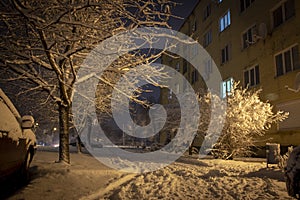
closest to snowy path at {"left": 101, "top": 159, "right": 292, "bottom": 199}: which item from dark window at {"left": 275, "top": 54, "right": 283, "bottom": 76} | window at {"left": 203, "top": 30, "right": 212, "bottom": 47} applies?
dark window at {"left": 275, "top": 54, "right": 283, "bottom": 76}

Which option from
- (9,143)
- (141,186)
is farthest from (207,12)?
(9,143)

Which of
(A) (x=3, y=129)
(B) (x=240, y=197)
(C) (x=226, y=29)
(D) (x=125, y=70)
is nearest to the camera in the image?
(A) (x=3, y=129)

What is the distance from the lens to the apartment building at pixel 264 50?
45.4 ft

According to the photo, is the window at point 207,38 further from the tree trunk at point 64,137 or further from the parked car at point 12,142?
the parked car at point 12,142

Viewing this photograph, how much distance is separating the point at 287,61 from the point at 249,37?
4.57 metres

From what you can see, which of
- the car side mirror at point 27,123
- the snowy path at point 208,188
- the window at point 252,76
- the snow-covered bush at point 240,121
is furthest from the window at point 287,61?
the car side mirror at point 27,123

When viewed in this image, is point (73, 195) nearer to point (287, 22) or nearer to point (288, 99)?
point (288, 99)

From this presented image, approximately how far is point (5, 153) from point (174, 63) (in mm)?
34328

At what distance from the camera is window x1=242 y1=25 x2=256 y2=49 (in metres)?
17.2

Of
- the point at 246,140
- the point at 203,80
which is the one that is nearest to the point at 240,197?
the point at 246,140

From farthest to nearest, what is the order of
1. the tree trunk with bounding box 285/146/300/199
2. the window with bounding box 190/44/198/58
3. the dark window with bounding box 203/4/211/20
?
the window with bounding box 190/44/198/58
the dark window with bounding box 203/4/211/20
the tree trunk with bounding box 285/146/300/199

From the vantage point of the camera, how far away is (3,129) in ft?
14.1

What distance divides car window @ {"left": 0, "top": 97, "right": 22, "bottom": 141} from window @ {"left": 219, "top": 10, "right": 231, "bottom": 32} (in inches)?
767

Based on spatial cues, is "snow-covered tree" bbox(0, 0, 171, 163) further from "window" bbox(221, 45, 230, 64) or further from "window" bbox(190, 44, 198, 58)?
"window" bbox(190, 44, 198, 58)
